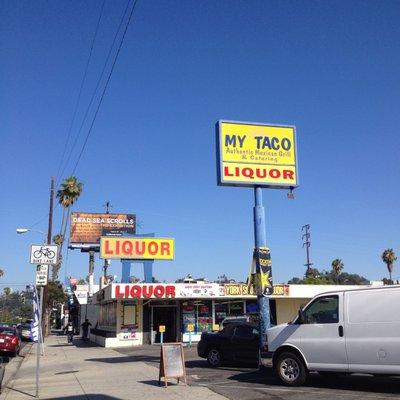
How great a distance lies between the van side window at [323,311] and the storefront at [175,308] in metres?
18.1

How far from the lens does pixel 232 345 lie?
17.0 meters

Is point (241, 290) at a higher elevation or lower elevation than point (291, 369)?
higher

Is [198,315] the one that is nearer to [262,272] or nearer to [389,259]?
[262,272]

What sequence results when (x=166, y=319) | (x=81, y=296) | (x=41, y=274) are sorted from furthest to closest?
(x=81, y=296), (x=166, y=319), (x=41, y=274)

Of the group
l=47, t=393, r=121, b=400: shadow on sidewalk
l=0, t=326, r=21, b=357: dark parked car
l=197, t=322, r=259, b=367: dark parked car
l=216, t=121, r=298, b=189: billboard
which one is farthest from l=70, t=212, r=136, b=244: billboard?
l=47, t=393, r=121, b=400: shadow on sidewalk

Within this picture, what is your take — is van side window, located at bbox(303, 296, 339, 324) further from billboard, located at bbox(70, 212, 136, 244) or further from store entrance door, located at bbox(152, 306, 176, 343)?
billboard, located at bbox(70, 212, 136, 244)

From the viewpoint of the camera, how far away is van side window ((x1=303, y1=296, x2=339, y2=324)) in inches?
437

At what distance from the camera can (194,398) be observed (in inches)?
416

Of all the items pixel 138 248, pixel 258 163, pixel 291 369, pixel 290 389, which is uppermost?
pixel 258 163

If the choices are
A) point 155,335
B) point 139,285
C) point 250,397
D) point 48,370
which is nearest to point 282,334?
point 250,397

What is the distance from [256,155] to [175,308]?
52.1ft

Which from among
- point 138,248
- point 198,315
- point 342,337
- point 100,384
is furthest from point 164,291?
point 342,337

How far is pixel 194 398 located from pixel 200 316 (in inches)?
840

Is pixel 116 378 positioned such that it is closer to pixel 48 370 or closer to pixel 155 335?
pixel 48 370
